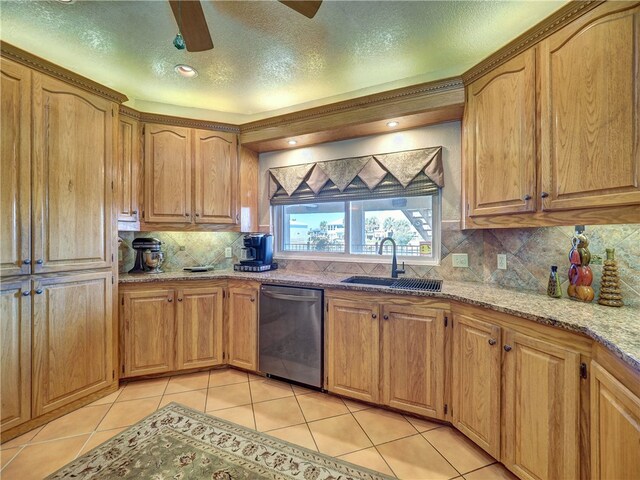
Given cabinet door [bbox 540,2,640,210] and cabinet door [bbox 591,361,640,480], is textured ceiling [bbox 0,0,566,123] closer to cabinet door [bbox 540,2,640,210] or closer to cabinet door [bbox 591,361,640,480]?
cabinet door [bbox 540,2,640,210]

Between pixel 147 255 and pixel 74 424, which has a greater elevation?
pixel 147 255

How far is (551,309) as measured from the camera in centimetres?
140

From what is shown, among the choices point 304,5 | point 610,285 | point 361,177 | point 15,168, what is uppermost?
point 304,5

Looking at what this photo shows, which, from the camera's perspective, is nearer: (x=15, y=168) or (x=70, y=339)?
(x=15, y=168)

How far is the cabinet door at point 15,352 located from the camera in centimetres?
170

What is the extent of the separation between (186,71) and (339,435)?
3.02 meters

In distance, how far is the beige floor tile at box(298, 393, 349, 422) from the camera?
201 centimetres

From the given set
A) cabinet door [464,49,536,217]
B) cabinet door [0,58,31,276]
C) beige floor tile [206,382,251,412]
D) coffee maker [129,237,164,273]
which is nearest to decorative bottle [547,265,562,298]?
cabinet door [464,49,536,217]

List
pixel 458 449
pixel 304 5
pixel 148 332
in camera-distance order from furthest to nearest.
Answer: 1. pixel 148 332
2. pixel 458 449
3. pixel 304 5

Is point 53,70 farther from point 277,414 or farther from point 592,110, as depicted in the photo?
point 592,110

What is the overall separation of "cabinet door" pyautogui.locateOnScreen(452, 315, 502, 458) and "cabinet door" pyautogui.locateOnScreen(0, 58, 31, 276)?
9.42 feet

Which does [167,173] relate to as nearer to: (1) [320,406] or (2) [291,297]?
(2) [291,297]

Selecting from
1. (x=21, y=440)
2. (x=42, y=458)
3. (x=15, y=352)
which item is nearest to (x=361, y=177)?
(x=15, y=352)

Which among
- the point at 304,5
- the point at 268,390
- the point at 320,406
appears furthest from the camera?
the point at 268,390
